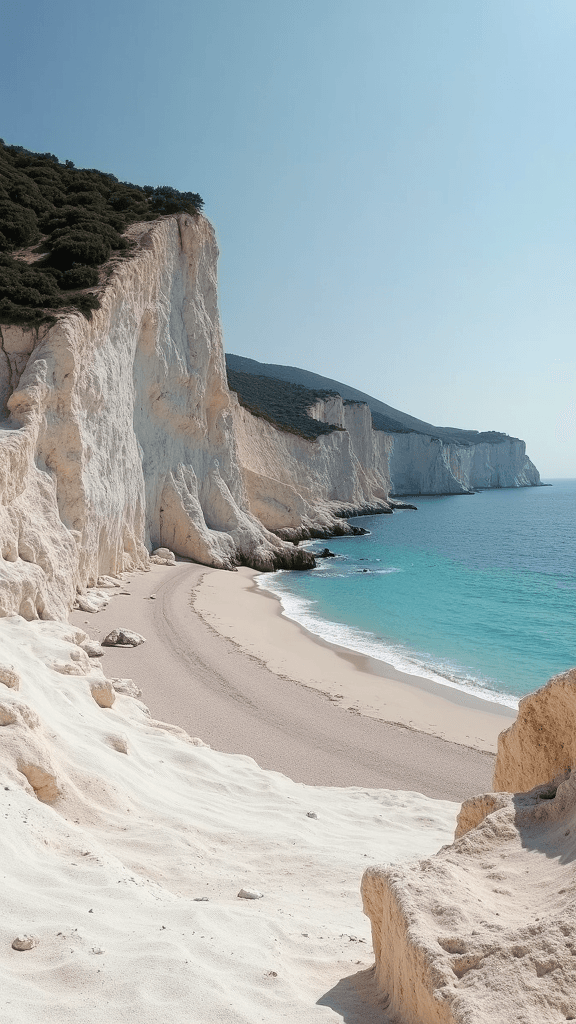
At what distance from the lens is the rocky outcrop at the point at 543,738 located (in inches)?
161

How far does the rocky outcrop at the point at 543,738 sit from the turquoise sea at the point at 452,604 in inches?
425

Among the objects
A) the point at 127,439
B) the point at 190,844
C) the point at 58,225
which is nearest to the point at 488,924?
the point at 190,844

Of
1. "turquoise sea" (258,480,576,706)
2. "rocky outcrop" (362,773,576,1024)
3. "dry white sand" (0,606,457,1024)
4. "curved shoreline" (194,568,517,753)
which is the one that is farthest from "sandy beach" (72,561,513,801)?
"rocky outcrop" (362,773,576,1024)

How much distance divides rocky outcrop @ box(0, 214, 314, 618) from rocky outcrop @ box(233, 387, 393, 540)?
7.79 metres

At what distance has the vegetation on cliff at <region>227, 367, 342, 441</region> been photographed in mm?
61219

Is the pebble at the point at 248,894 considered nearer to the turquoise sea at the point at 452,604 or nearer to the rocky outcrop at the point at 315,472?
the turquoise sea at the point at 452,604

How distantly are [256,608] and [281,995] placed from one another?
19.1m

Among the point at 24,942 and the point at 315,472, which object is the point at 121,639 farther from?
the point at 315,472

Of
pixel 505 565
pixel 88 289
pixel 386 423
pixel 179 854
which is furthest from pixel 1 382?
pixel 386 423

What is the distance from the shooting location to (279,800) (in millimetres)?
6887

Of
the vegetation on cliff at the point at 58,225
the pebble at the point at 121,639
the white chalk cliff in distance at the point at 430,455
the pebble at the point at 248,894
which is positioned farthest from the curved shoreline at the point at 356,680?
the white chalk cliff in distance at the point at 430,455

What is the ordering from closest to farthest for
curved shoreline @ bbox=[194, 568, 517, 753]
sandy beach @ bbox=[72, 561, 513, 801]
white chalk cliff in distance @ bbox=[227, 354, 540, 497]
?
sandy beach @ bbox=[72, 561, 513, 801] → curved shoreline @ bbox=[194, 568, 517, 753] → white chalk cliff in distance @ bbox=[227, 354, 540, 497]

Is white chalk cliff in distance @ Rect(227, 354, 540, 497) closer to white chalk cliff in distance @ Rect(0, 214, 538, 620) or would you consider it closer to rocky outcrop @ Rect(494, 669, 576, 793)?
white chalk cliff in distance @ Rect(0, 214, 538, 620)

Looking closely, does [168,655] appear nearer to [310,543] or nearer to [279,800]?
[279,800]
